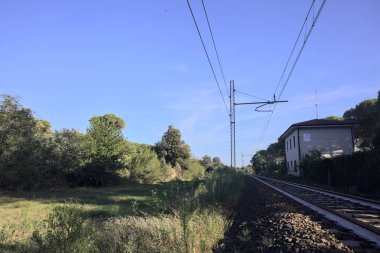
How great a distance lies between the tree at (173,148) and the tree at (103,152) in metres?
35.4

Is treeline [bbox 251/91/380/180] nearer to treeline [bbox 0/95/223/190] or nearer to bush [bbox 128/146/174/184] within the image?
treeline [bbox 0/95/223/190]

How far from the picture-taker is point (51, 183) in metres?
26.1

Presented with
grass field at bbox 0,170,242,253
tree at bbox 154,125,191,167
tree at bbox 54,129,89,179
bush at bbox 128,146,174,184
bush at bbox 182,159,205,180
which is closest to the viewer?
grass field at bbox 0,170,242,253

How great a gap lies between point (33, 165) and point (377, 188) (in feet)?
62.3

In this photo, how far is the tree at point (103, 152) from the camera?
3153 cm

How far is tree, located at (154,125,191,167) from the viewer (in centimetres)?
7229

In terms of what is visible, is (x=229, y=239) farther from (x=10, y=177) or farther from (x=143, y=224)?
(x=10, y=177)

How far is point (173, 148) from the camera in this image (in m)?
73.2

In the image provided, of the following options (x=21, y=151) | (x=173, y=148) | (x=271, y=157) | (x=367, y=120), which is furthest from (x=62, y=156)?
(x=271, y=157)

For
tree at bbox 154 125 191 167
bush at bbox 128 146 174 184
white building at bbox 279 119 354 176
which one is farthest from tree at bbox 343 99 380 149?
tree at bbox 154 125 191 167

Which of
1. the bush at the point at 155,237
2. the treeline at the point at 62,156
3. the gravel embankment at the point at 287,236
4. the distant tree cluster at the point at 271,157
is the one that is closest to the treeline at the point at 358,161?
the treeline at the point at 62,156

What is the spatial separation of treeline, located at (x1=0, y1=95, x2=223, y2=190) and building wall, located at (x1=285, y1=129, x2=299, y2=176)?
2099 cm

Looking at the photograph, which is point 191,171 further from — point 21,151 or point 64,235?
point 64,235

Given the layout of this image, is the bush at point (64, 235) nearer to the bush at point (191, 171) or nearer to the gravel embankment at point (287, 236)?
the gravel embankment at point (287, 236)
